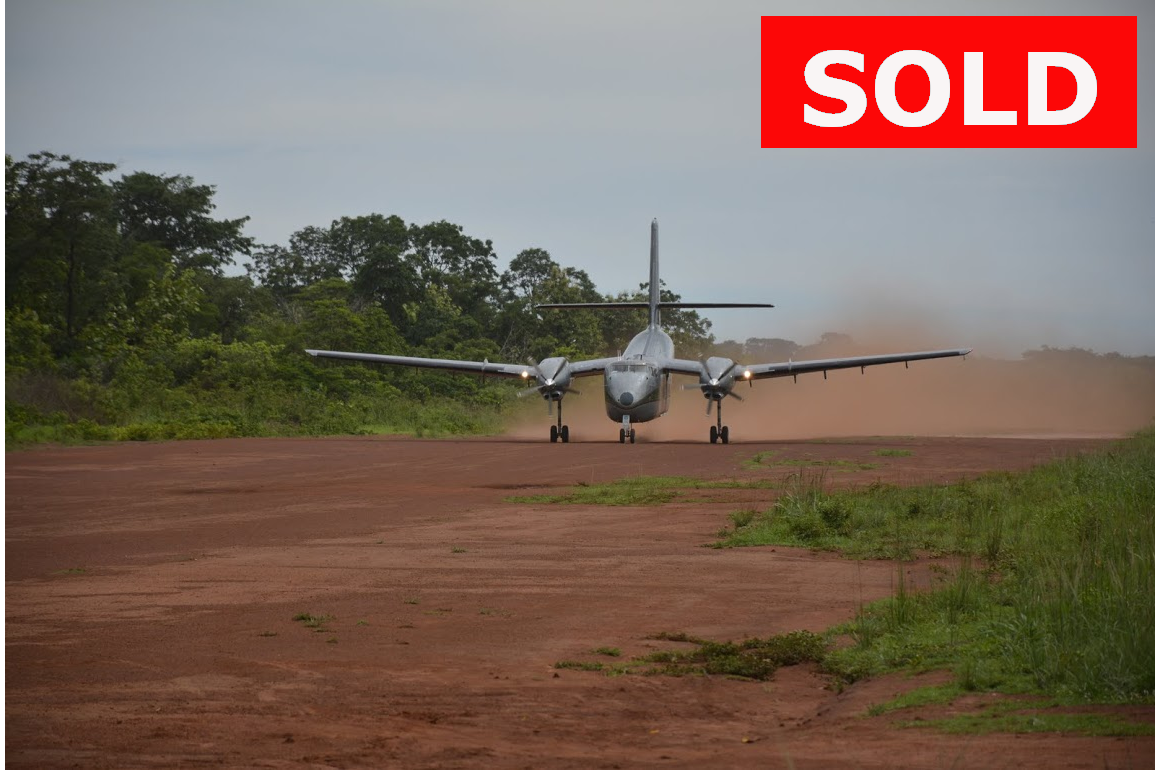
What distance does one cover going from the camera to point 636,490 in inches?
837

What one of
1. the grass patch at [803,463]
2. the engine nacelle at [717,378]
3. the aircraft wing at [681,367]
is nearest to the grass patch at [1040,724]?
the grass patch at [803,463]

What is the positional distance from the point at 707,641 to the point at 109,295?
37.8 meters

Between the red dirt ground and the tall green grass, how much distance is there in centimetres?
54

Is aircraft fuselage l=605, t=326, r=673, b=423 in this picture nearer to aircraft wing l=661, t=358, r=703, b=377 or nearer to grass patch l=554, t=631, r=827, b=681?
aircraft wing l=661, t=358, r=703, b=377

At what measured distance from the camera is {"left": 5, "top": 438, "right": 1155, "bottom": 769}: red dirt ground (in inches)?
234

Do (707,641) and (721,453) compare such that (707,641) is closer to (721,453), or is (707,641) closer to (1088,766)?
(1088,766)

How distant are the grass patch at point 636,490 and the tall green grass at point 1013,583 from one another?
3148mm

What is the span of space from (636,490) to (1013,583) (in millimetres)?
11459

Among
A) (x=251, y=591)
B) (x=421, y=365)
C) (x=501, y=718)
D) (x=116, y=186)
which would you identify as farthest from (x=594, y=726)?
(x=116, y=186)

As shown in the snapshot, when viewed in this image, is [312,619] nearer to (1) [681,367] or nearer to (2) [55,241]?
(2) [55,241]

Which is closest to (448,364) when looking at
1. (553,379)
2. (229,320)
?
(553,379)

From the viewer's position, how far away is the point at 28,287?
22844 mm

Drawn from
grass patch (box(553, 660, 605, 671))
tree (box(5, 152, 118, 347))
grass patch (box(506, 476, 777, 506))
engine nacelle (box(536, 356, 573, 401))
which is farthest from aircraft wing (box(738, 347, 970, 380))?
grass patch (box(553, 660, 605, 671))

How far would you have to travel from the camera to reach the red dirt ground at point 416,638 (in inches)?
234
